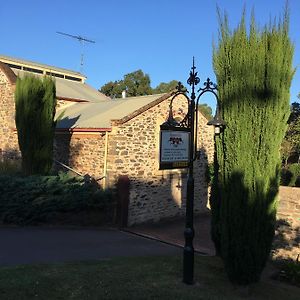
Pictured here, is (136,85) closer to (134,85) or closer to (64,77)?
(134,85)

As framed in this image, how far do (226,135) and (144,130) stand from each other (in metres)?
9.49

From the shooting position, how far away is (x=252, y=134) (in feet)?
22.3

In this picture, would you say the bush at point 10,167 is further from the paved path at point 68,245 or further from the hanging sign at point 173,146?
the hanging sign at point 173,146

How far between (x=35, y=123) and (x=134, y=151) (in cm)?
400

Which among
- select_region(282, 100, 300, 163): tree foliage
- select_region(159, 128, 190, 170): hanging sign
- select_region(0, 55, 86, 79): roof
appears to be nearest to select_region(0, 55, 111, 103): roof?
select_region(0, 55, 86, 79): roof

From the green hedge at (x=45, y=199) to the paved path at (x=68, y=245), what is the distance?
0.57 meters

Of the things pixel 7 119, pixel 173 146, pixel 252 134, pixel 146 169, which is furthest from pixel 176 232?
pixel 7 119

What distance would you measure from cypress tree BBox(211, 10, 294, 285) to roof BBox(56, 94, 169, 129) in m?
8.99

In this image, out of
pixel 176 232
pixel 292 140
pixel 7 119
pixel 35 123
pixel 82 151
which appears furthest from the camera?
pixel 292 140

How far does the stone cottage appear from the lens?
1565 cm

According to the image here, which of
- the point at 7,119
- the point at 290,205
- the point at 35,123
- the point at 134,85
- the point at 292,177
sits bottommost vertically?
the point at 290,205

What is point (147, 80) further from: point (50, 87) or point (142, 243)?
point (142, 243)

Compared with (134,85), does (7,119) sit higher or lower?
lower

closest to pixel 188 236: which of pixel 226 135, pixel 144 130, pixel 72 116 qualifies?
pixel 226 135
